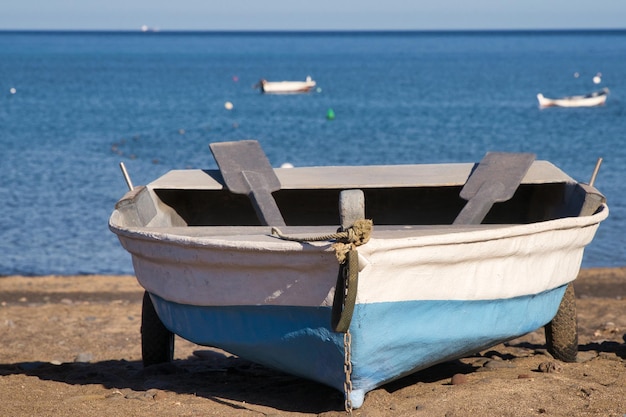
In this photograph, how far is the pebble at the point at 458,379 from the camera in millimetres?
5672

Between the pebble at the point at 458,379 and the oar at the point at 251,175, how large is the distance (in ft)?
4.77

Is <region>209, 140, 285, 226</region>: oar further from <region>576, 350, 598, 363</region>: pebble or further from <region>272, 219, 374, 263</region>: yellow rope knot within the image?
<region>576, 350, 598, 363</region>: pebble

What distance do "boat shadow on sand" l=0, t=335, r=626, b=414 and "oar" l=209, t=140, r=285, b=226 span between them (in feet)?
3.40

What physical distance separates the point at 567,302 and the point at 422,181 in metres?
1.34

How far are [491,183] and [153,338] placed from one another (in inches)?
99.4

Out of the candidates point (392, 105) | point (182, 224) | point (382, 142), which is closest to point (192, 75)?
point (392, 105)

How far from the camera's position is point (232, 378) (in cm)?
631

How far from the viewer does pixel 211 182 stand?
7.04m

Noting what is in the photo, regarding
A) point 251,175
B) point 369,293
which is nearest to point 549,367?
point 369,293

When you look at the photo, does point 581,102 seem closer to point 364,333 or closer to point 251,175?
point 251,175

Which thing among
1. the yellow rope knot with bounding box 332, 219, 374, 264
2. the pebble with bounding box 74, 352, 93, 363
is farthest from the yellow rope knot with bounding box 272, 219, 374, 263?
the pebble with bounding box 74, 352, 93, 363

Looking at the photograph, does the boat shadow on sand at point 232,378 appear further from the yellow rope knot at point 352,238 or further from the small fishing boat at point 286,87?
the small fishing boat at point 286,87

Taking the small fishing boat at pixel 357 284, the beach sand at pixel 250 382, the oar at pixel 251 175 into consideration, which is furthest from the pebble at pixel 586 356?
the oar at pixel 251 175

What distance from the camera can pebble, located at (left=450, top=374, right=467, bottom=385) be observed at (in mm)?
5672
